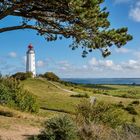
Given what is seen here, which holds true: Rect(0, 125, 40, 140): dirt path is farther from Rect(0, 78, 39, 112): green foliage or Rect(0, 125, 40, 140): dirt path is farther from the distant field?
the distant field

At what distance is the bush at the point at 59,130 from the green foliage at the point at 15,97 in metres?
12.8

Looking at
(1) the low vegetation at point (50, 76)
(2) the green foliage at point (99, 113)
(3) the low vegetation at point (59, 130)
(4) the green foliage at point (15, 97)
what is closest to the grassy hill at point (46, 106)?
(4) the green foliage at point (15, 97)

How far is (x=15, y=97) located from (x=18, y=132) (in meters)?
12.5

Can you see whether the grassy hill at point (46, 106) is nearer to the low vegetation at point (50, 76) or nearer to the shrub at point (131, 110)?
the shrub at point (131, 110)

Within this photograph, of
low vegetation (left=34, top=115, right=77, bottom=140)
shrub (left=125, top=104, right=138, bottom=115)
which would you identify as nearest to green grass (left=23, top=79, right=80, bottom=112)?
shrub (left=125, top=104, right=138, bottom=115)

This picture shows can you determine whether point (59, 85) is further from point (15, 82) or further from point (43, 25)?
point (43, 25)

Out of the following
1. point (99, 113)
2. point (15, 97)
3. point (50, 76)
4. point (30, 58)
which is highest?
point (30, 58)

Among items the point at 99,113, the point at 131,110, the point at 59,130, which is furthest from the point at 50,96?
the point at 59,130

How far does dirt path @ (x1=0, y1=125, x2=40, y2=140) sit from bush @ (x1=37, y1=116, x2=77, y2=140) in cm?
103

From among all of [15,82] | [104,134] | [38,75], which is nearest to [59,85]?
[38,75]

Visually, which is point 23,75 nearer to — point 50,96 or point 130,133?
point 50,96

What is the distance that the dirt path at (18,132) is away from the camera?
16716 millimetres

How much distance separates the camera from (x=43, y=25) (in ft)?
75.2

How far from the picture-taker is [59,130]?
16203 mm
